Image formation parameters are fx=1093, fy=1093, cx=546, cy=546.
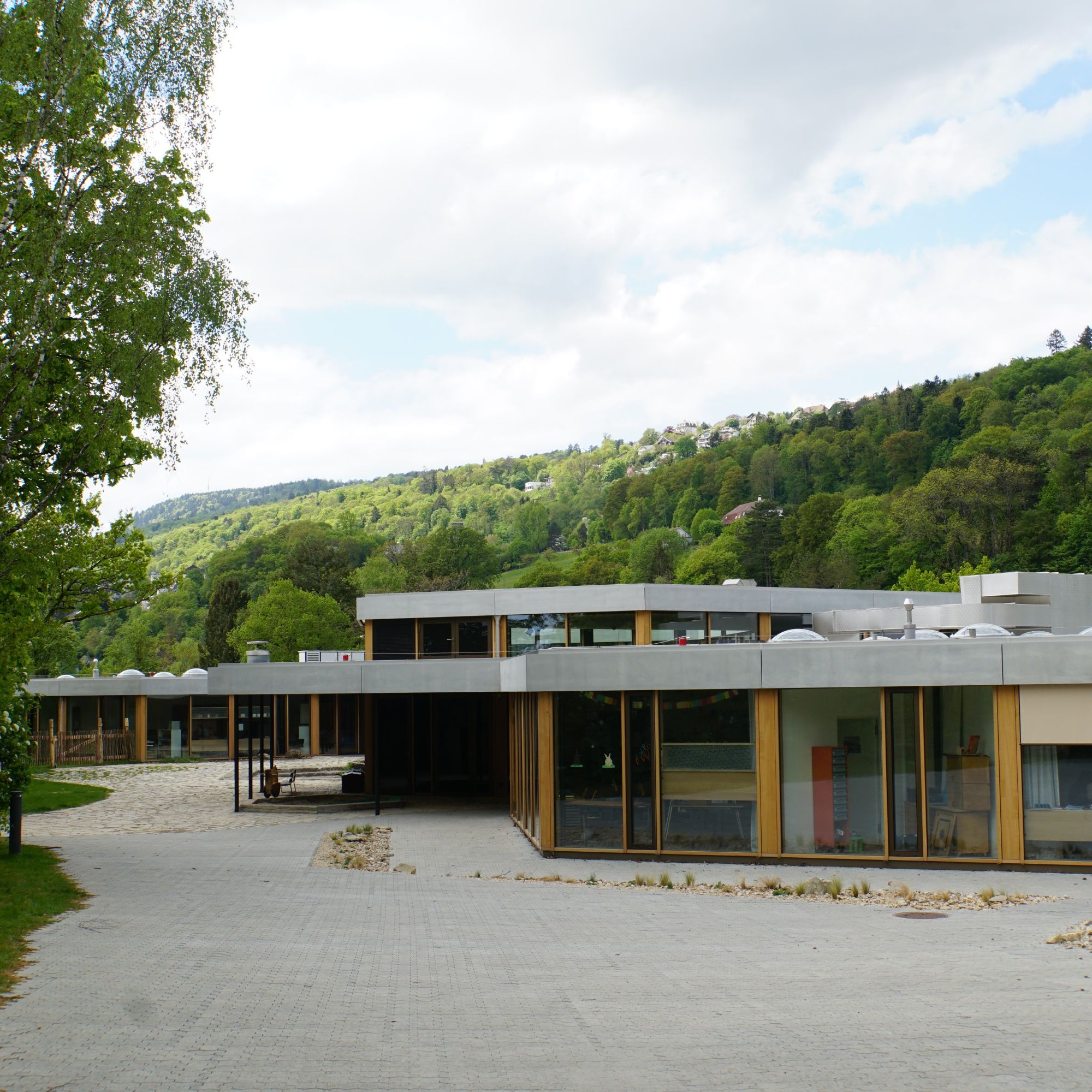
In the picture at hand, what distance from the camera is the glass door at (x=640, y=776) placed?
1647 centimetres

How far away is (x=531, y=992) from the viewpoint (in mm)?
8773

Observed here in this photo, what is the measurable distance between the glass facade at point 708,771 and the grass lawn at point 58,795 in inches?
612

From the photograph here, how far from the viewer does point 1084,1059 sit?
682 centimetres

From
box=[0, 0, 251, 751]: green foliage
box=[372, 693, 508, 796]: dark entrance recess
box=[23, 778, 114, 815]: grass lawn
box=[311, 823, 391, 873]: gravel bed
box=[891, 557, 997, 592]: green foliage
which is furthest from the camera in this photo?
box=[891, 557, 997, 592]: green foliage

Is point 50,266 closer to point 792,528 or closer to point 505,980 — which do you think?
point 505,980

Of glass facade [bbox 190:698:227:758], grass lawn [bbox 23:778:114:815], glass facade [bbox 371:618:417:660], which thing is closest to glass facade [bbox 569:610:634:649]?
glass facade [bbox 371:618:417:660]

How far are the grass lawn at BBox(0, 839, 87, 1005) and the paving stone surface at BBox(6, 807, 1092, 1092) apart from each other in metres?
0.23

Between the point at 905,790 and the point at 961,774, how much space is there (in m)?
0.82

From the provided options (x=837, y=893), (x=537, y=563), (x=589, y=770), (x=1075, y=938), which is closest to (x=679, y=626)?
(x=589, y=770)

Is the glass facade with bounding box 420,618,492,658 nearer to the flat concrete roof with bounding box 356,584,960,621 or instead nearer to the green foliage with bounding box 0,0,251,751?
the flat concrete roof with bounding box 356,584,960,621

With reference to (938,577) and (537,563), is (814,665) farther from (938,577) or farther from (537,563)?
(537,563)

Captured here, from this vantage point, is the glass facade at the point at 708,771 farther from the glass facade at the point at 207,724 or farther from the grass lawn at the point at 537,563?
the grass lawn at the point at 537,563

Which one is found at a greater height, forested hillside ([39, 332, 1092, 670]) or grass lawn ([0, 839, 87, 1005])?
forested hillside ([39, 332, 1092, 670])

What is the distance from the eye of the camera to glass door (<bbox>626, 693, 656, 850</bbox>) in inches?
648
